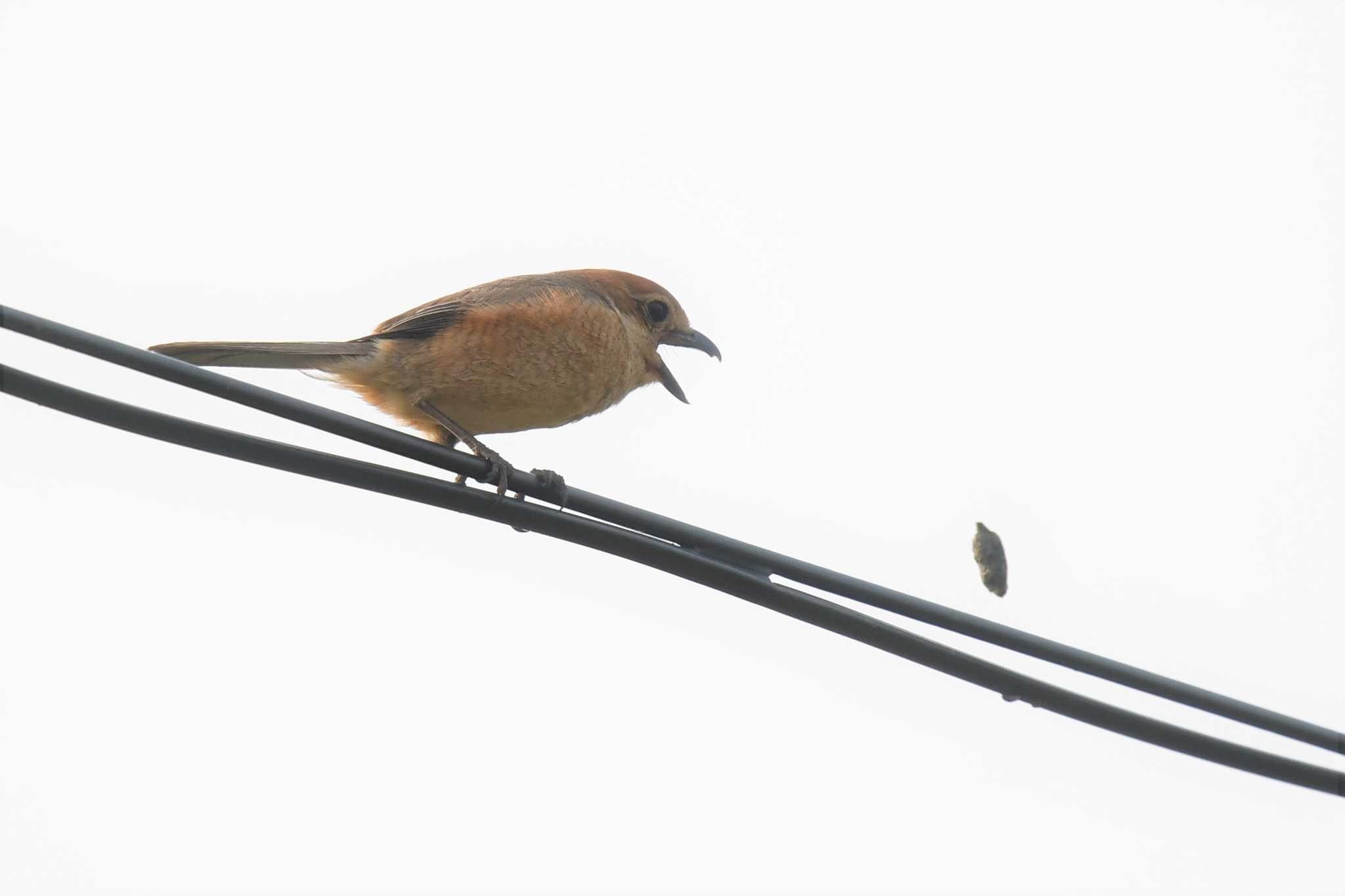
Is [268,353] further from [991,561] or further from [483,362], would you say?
[991,561]

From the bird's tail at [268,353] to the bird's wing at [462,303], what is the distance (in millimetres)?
140

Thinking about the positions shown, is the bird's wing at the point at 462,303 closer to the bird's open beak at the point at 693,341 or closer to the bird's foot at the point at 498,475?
the bird's open beak at the point at 693,341

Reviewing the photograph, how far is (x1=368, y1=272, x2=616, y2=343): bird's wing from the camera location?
232 inches

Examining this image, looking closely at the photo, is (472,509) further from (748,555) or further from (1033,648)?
(1033,648)

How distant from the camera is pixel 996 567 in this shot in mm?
5203

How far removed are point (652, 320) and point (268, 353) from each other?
2089 mm

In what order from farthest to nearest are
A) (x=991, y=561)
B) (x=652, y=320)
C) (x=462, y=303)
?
(x=652, y=320), (x=462, y=303), (x=991, y=561)

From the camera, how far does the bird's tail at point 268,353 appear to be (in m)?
5.03

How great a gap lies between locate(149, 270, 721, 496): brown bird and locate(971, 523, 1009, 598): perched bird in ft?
5.97

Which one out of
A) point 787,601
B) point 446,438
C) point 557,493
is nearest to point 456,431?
point 446,438

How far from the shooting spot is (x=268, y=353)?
5387 mm

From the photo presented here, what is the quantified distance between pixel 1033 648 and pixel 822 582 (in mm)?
593

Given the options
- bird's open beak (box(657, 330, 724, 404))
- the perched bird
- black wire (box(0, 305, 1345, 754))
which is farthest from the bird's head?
black wire (box(0, 305, 1345, 754))

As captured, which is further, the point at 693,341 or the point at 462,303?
the point at 693,341
